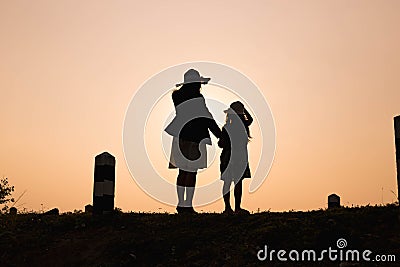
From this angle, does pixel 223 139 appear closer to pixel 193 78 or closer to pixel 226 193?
pixel 226 193

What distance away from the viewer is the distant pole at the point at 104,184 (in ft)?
40.4

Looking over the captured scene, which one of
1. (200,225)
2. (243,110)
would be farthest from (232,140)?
(200,225)

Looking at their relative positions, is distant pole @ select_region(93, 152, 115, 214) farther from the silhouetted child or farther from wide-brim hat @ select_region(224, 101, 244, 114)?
wide-brim hat @ select_region(224, 101, 244, 114)

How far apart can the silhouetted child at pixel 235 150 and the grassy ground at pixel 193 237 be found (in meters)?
1.37

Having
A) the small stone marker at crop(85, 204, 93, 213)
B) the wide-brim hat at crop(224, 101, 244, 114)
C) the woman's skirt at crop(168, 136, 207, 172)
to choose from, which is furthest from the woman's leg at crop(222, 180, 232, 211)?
the small stone marker at crop(85, 204, 93, 213)

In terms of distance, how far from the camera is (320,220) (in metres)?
9.86

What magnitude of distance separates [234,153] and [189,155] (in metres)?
0.89

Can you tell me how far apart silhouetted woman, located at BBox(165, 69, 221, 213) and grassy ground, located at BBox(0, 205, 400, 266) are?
94cm

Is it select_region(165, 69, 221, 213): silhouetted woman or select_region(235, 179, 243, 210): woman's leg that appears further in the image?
select_region(165, 69, 221, 213): silhouetted woman

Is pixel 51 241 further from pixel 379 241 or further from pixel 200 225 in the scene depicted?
pixel 379 241

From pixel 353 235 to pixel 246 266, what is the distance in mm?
1608

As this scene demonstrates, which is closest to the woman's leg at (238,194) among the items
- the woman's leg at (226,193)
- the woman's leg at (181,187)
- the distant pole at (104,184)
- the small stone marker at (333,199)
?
the woman's leg at (226,193)

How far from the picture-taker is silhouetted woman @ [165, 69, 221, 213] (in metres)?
12.5

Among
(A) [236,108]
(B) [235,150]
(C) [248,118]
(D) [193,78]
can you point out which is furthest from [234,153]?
(D) [193,78]
